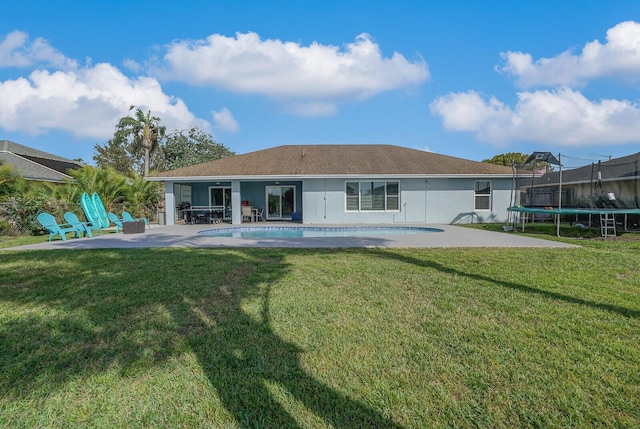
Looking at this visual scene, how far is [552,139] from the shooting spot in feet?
103

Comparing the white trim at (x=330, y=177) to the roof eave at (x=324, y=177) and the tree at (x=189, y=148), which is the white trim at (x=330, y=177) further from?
the tree at (x=189, y=148)

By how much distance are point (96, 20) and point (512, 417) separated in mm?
20226

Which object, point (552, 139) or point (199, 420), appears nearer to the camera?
point (199, 420)

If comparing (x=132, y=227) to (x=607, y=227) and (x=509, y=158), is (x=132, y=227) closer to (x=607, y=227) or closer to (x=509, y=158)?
(x=607, y=227)

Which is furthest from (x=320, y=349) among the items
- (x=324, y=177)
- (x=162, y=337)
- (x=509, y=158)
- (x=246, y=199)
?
(x=509, y=158)

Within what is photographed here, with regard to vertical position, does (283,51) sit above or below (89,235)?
above

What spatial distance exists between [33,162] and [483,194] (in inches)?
1217

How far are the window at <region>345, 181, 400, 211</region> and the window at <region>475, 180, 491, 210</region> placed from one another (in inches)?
176

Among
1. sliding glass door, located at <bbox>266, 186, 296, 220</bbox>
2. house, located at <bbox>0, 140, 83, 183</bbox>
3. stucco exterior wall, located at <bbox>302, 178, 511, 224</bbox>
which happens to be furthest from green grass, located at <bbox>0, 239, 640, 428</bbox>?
house, located at <bbox>0, 140, 83, 183</bbox>

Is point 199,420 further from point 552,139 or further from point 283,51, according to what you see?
point 552,139

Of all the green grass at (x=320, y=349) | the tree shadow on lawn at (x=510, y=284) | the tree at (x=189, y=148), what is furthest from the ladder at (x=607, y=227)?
the tree at (x=189, y=148)

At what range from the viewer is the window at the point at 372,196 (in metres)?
18.8

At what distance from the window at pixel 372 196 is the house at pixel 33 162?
17.4m

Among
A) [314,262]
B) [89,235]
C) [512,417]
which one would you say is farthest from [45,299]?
[89,235]
